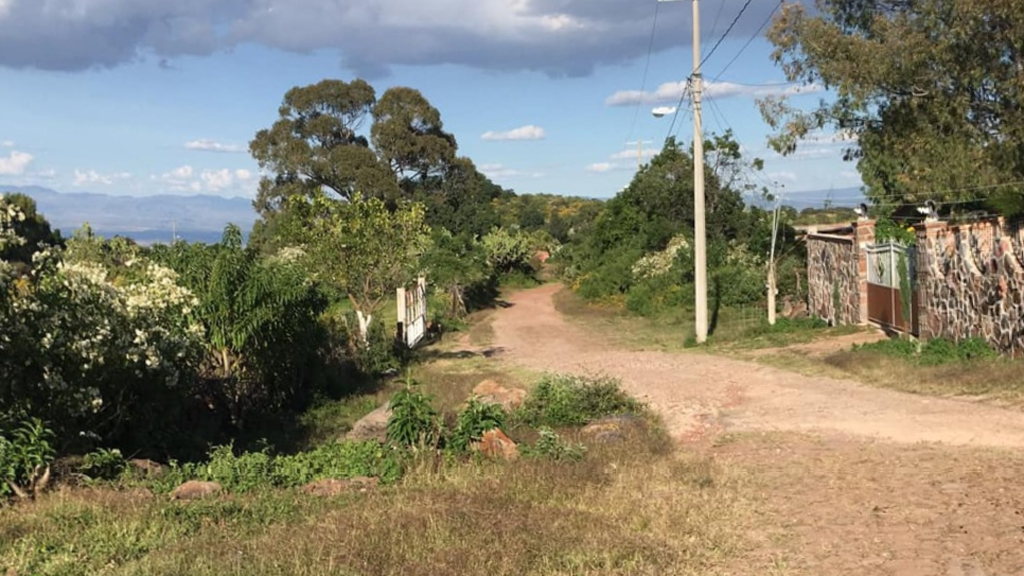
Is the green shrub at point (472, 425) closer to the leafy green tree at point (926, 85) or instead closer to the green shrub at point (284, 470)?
the green shrub at point (284, 470)

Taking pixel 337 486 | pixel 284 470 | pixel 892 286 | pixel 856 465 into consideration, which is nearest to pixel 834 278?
pixel 892 286

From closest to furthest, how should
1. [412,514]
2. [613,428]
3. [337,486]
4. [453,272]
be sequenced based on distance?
[412,514]
[337,486]
[613,428]
[453,272]

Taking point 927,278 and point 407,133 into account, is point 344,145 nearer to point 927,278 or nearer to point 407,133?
point 407,133

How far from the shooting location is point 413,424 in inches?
339

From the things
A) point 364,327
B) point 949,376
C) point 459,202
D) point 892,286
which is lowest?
point 949,376

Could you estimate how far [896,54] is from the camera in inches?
677

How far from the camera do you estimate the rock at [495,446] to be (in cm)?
847

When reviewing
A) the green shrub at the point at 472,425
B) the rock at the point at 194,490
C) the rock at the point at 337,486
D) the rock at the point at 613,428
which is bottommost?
the rock at the point at 613,428

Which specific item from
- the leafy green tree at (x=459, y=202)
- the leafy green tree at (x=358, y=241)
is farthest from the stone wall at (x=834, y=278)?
the leafy green tree at (x=459, y=202)

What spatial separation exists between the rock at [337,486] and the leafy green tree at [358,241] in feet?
37.8

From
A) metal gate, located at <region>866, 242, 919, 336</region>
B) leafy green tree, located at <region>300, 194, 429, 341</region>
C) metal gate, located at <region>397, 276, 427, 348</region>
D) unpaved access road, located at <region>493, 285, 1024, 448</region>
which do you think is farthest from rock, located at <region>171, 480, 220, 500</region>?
metal gate, located at <region>397, 276, 427, 348</region>

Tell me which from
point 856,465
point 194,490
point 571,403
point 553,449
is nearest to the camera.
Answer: point 194,490

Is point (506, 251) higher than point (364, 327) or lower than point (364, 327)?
higher

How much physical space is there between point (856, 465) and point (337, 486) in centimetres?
469
